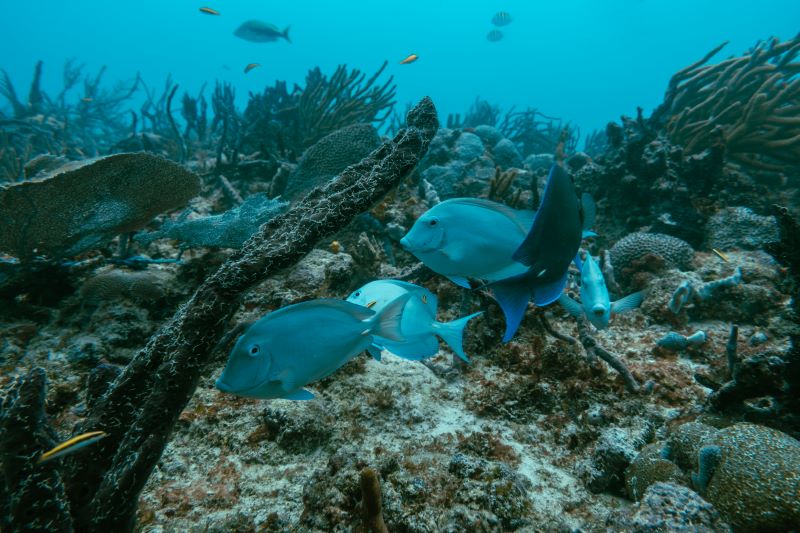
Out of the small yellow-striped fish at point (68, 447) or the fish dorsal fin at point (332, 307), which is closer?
the small yellow-striped fish at point (68, 447)

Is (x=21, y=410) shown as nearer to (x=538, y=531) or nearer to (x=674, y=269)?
(x=538, y=531)

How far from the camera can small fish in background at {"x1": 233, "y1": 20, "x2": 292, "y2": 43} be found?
12.7 m

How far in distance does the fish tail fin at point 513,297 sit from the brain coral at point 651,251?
417 centimetres

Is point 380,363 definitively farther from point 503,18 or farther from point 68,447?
point 503,18

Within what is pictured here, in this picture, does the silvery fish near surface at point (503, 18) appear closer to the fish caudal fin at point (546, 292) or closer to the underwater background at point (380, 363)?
the underwater background at point (380, 363)

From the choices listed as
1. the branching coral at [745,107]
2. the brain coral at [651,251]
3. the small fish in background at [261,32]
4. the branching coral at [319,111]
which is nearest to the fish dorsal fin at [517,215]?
the brain coral at [651,251]

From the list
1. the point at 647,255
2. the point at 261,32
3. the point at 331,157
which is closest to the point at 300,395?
the point at 331,157

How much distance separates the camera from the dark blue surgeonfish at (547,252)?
105 centimetres

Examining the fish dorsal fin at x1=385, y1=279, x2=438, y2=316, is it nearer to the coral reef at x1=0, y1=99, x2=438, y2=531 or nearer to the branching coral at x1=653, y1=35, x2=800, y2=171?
the coral reef at x1=0, y1=99, x2=438, y2=531

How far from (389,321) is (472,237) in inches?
21.9

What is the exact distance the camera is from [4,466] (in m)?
1.21

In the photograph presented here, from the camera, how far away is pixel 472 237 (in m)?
1.52

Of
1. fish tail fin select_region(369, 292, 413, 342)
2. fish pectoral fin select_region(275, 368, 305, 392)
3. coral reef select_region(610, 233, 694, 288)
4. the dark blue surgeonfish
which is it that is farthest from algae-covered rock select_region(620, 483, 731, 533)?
coral reef select_region(610, 233, 694, 288)

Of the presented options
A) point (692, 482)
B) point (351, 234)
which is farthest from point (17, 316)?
point (692, 482)
